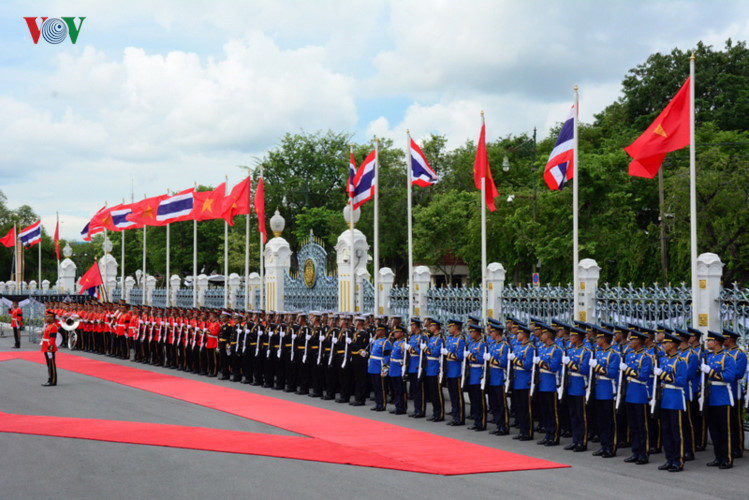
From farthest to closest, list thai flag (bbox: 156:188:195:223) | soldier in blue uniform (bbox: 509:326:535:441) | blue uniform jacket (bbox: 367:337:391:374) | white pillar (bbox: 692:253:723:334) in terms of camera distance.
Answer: thai flag (bbox: 156:188:195:223) < blue uniform jacket (bbox: 367:337:391:374) < white pillar (bbox: 692:253:723:334) < soldier in blue uniform (bbox: 509:326:535:441)

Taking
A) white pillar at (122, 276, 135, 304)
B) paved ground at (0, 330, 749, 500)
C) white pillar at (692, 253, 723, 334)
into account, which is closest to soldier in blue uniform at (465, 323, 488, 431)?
paved ground at (0, 330, 749, 500)

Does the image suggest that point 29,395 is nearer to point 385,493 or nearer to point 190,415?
point 190,415

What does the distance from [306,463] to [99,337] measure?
59.0ft

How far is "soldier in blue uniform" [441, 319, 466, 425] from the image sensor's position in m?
12.4

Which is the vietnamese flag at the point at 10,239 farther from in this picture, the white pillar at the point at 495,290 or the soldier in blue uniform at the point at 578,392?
the soldier in blue uniform at the point at 578,392

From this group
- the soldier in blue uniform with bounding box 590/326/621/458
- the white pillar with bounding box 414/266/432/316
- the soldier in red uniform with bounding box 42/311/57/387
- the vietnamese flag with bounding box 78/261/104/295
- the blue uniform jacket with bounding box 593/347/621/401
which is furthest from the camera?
the vietnamese flag with bounding box 78/261/104/295

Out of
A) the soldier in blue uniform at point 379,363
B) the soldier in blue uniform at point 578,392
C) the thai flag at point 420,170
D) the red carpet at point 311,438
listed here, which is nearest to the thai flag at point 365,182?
the thai flag at point 420,170

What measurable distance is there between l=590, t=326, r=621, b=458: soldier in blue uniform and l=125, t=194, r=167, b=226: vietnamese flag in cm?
1751

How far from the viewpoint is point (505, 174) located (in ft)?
148

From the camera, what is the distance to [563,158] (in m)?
13.8

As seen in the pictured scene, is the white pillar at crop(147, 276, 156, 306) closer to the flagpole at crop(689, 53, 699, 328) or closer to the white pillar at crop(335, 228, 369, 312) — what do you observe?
the white pillar at crop(335, 228, 369, 312)

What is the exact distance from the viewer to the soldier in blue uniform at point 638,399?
9461 millimetres

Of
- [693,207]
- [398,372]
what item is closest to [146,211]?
[398,372]

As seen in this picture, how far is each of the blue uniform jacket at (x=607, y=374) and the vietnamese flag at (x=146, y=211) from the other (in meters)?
17.5
